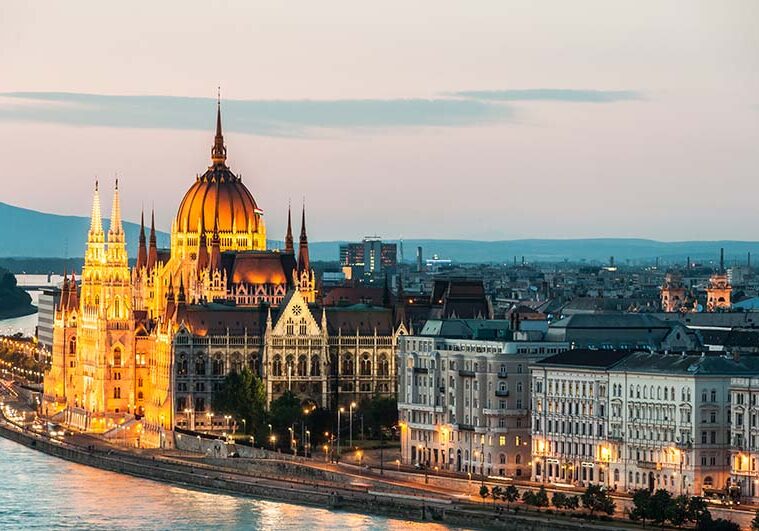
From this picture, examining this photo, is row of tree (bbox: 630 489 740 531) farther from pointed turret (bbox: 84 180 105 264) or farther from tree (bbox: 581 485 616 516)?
pointed turret (bbox: 84 180 105 264)

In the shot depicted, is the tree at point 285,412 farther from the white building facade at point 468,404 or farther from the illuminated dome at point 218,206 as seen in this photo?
the illuminated dome at point 218,206

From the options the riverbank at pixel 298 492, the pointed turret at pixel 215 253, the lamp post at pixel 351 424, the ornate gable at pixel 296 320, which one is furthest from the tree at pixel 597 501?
the pointed turret at pixel 215 253

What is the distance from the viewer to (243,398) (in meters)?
136

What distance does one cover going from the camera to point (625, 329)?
11656cm

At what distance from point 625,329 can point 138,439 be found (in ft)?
110

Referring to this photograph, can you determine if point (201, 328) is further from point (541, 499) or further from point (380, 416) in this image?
point (541, 499)

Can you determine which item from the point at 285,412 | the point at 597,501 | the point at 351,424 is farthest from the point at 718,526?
the point at 285,412

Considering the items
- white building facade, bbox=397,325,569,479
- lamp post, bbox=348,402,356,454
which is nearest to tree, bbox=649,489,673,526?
white building facade, bbox=397,325,569,479

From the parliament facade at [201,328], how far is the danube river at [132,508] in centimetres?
1447

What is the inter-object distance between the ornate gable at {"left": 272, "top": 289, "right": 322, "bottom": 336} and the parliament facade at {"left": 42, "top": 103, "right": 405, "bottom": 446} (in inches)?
1.9

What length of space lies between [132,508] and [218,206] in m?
54.7

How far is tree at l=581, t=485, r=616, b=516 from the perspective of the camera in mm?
97188

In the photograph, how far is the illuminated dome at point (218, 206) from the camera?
538 feet

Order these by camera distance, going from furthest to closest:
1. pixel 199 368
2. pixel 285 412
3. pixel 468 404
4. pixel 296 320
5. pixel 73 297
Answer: pixel 73 297 < pixel 296 320 < pixel 199 368 < pixel 285 412 < pixel 468 404
